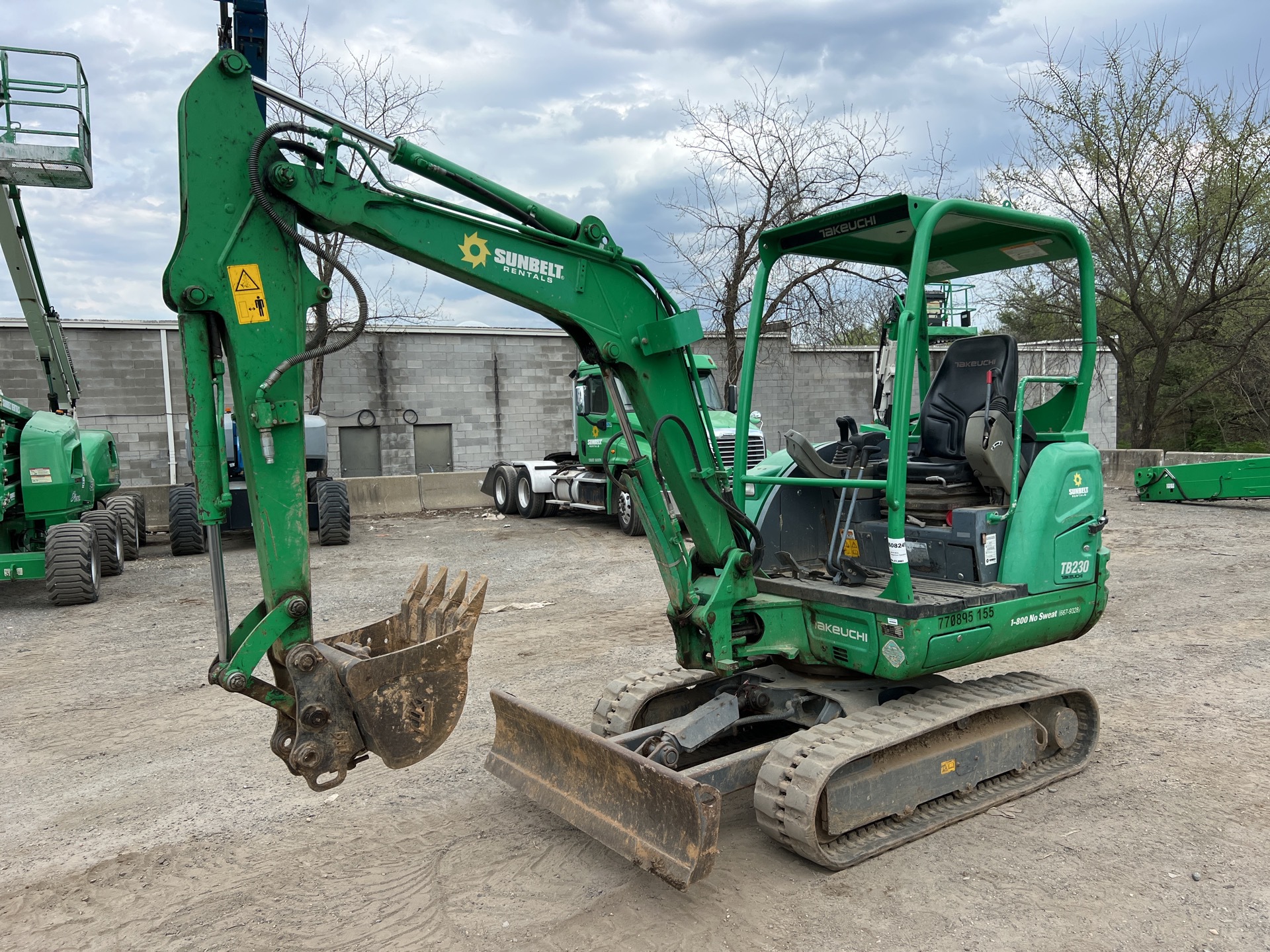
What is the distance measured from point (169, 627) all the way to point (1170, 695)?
26.7 ft

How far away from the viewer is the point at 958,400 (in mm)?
5277

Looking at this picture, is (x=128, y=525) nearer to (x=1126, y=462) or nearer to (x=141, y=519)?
(x=141, y=519)

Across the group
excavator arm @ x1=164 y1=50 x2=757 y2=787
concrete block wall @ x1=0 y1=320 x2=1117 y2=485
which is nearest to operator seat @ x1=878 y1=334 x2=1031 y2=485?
excavator arm @ x1=164 y1=50 x2=757 y2=787

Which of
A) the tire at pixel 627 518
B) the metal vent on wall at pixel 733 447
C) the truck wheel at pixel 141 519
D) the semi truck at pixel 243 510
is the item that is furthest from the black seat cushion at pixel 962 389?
the truck wheel at pixel 141 519

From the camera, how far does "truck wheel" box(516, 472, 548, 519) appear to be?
1609 centimetres

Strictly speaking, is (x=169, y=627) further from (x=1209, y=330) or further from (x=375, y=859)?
(x=1209, y=330)

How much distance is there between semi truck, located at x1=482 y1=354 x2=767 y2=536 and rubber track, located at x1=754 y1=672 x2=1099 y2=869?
7.49 metres

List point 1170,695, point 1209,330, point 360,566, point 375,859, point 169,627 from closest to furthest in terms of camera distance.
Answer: point 375,859 → point 1170,695 → point 169,627 → point 360,566 → point 1209,330

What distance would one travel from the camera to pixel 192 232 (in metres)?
3.27

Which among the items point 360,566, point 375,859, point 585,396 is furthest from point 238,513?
point 375,859

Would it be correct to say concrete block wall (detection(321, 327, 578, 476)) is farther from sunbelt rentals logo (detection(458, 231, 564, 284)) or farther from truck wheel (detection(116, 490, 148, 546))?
sunbelt rentals logo (detection(458, 231, 564, 284))

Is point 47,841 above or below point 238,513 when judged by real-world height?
below

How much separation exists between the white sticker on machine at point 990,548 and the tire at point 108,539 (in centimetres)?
987

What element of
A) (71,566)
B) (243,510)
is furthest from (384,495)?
(71,566)
